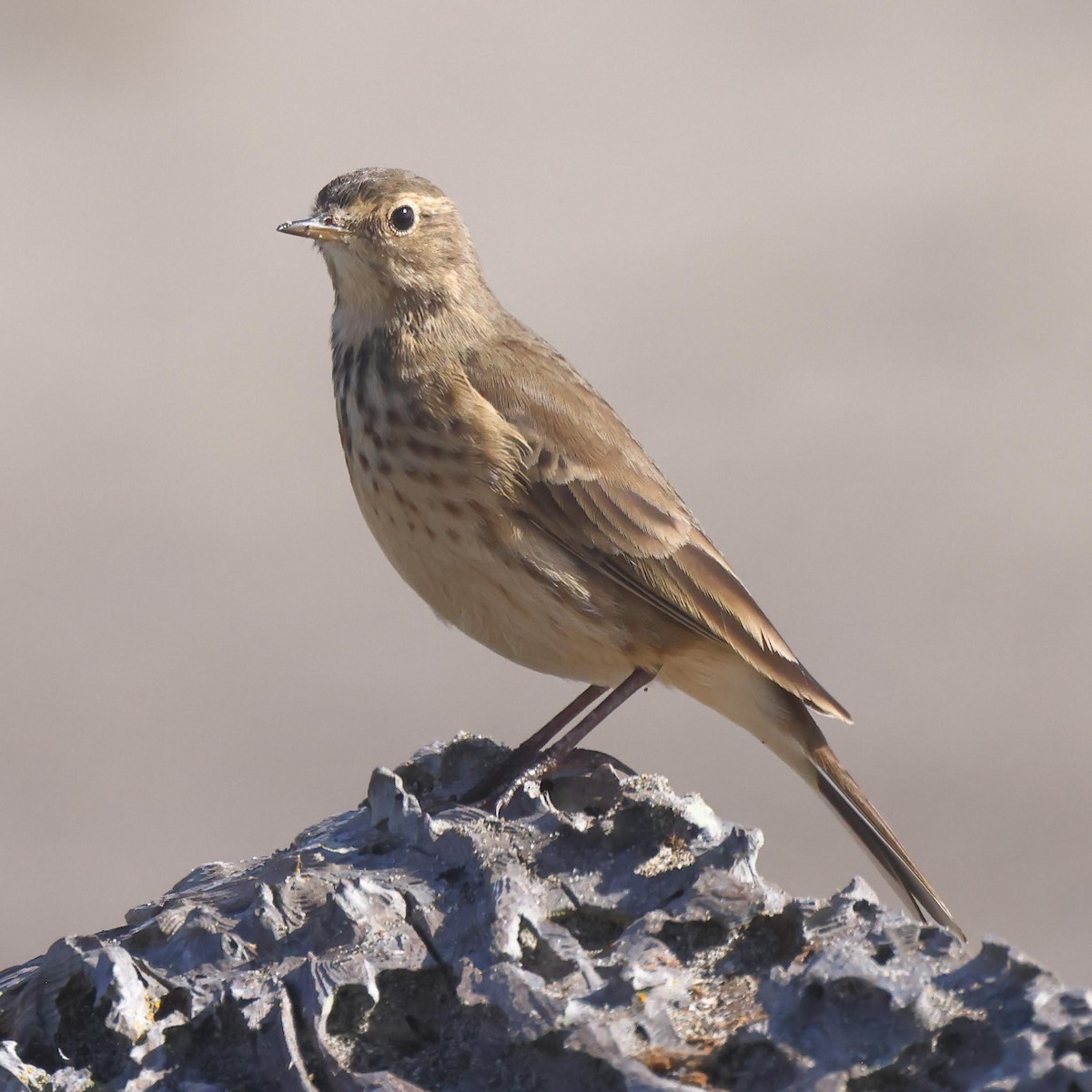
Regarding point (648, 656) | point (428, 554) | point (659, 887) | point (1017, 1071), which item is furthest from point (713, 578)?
point (1017, 1071)

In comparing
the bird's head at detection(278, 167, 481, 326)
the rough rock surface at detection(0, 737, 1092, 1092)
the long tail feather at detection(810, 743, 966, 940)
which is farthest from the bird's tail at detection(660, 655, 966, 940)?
the rough rock surface at detection(0, 737, 1092, 1092)

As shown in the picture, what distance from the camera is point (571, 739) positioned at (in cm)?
481

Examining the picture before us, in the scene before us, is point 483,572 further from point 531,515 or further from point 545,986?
point 545,986

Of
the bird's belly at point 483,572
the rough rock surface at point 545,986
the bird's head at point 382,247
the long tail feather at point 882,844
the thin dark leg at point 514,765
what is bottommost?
the rough rock surface at point 545,986

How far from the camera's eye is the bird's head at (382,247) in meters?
5.61

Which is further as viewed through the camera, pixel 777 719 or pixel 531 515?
pixel 777 719

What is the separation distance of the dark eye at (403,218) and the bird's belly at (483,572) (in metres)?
1.10

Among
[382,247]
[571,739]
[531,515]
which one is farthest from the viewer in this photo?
[382,247]

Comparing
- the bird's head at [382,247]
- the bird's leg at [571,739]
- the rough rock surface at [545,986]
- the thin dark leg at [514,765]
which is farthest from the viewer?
the bird's head at [382,247]

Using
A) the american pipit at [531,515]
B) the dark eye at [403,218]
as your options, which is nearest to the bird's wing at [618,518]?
the american pipit at [531,515]

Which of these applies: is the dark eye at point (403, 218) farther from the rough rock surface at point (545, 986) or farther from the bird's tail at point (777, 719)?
the rough rock surface at point (545, 986)

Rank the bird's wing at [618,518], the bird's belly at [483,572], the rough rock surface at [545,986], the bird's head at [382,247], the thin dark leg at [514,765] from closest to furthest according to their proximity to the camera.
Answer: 1. the rough rock surface at [545,986]
2. the thin dark leg at [514,765]
3. the bird's belly at [483,572]
4. the bird's wing at [618,518]
5. the bird's head at [382,247]

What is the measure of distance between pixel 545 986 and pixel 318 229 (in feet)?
11.1

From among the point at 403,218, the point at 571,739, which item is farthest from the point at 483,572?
the point at 403,218
